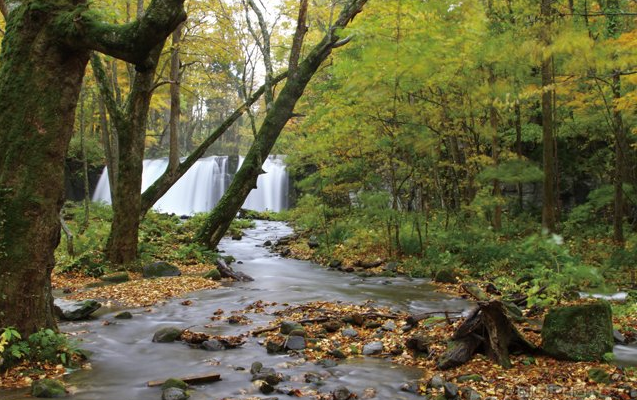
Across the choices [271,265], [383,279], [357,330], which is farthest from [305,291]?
[271,265]

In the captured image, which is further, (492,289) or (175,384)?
(492,289)

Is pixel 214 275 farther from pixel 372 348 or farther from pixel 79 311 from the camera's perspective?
pixel 372 348

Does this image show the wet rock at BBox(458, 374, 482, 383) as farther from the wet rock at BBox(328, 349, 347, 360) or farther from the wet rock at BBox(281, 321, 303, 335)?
the wet rock at BBox(281, 321, 303, 335)

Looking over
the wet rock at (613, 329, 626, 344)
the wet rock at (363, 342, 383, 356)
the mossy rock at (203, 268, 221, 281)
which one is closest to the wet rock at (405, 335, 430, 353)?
the wet rock at (363, 342, 383, 356)

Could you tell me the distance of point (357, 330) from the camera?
20.5ft

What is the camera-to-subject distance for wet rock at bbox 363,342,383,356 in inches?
211

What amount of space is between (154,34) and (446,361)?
4.04 m

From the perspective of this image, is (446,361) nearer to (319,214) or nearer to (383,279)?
(383,279)

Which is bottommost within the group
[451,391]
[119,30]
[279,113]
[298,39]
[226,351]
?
[226,351]

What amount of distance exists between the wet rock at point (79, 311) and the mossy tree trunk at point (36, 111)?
7.99ft

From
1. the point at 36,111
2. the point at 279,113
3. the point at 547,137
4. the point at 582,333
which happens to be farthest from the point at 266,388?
the point at 279,113

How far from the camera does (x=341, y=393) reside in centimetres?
411

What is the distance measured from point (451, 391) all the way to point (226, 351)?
2.67m

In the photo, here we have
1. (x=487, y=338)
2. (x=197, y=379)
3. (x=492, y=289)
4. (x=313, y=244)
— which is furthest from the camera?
(x=313, y=244)
